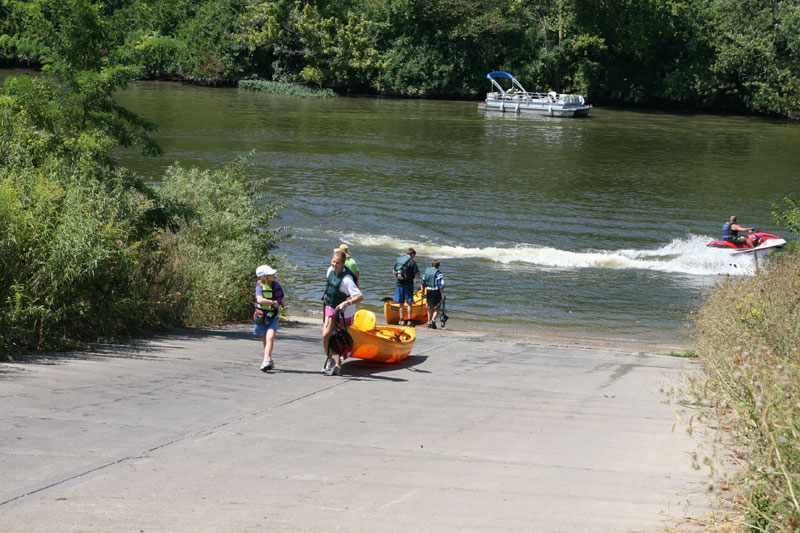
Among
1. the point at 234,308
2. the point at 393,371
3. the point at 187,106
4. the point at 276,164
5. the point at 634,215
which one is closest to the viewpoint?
the point at 393,371

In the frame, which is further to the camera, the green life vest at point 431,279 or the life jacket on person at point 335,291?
the green life vest at point 431,279

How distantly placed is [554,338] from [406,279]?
3.44 m

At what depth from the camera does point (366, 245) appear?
90.6ft

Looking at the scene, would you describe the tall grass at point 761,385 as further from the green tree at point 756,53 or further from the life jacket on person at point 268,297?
the green tree at point 756,53

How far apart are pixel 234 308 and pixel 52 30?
5705mm

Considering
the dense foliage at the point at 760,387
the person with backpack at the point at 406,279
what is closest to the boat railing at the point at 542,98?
the person with backpack at the point at 406,279

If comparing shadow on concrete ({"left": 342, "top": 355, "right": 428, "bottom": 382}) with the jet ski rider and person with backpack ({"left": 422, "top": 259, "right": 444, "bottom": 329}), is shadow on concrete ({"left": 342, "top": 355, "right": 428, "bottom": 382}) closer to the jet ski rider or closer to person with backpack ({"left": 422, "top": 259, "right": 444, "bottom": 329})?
person with backpack ({"left": 422, "top": 259, "right": 444, "bottom": 329})

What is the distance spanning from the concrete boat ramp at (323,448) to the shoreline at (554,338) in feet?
15.2

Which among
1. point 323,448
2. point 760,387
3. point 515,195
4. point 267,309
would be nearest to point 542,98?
point 515,195

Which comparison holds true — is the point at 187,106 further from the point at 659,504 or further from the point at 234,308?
the point at 659,504

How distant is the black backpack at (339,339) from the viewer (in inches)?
455

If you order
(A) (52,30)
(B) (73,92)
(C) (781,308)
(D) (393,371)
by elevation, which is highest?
(A) (52,30)

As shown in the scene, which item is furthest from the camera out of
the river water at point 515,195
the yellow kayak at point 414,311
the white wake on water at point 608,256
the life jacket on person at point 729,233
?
the life jacket on person at point 729,233

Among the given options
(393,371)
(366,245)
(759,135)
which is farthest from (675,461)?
(759,135)
